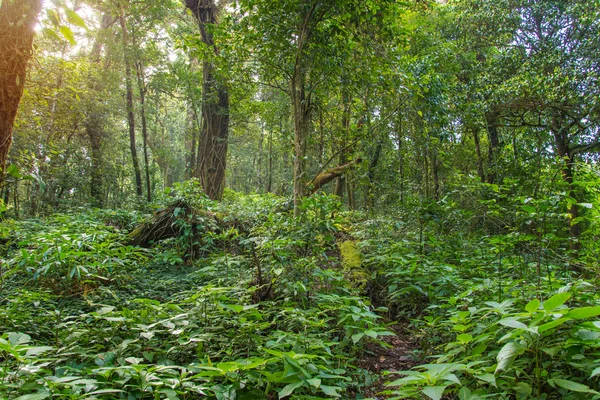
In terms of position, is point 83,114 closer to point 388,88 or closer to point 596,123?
point 388,88

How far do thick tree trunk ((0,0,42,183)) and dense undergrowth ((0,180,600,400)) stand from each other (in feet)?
4.38

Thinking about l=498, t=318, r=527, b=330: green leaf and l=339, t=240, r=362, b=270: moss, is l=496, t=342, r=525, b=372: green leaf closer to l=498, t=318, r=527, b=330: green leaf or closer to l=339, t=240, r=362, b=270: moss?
l=498, t=318, r=527, b=330: green leaf

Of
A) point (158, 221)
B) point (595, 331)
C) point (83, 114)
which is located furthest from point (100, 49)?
point (595, 331)

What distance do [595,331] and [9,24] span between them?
4818mm

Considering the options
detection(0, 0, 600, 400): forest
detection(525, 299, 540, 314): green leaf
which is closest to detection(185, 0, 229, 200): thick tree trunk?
detection(0, 0, 600, 400): forest

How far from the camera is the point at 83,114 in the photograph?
10.4 m

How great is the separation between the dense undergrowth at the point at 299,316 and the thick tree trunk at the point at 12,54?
4.38 feet

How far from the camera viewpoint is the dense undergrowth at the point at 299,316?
159 centimetres

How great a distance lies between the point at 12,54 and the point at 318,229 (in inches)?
137

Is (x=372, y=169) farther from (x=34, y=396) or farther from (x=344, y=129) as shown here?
(x=34, y=396)

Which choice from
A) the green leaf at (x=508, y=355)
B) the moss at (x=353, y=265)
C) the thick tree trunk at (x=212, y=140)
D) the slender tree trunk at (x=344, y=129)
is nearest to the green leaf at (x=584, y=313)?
the green leaf at (x=508, y=355)

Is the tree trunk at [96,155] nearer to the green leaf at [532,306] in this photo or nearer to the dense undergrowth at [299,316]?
the dense undergrowth at [299,316]

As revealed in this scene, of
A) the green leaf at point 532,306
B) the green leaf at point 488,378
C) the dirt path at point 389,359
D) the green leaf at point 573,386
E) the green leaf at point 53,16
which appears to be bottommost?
the dirt path at point 389,359

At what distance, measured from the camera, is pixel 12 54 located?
317 centimetres
